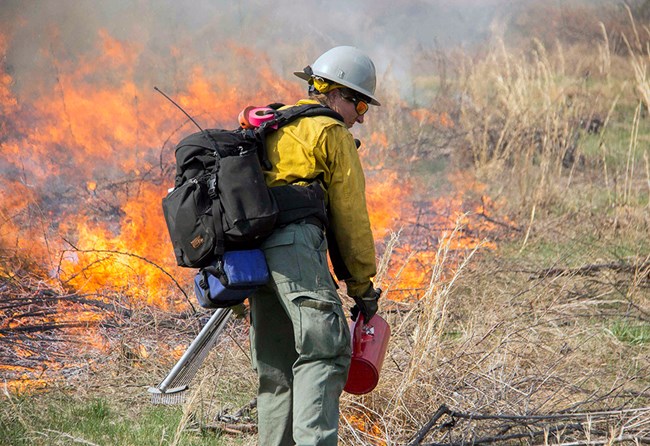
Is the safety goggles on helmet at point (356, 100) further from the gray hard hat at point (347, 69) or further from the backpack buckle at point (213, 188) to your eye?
the backpack buckle at point (213, 188)

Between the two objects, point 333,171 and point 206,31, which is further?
point 206,31

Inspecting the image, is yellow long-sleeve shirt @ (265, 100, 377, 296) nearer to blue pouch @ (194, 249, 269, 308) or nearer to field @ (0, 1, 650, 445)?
blue pouch @ (194, 249, 269, 308)

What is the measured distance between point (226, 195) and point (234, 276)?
34cm

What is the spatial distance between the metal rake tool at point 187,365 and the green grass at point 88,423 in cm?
14

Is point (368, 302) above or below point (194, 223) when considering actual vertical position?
below

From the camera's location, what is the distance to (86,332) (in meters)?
5.49

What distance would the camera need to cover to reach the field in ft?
13.5

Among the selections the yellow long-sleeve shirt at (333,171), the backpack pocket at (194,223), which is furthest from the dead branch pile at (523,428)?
the backpack pocket at (194,223)

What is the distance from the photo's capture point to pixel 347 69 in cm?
370

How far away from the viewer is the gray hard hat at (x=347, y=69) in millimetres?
3695

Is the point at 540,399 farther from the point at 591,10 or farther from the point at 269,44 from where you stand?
the point at 591,10

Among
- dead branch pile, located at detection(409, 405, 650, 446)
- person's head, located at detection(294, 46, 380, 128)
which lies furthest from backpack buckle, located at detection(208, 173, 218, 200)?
dead branch pile, located at detection(409, 405, 650, 446)

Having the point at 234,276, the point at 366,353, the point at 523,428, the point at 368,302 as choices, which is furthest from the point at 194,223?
the point at 523,428

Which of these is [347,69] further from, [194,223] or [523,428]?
[523,428]
